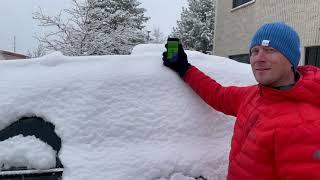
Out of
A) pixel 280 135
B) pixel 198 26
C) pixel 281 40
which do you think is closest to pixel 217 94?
pixel 281 40

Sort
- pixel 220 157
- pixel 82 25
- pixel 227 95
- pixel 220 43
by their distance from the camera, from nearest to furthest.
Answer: pixel 220 157 → pixel 227 95 → pixel 82 25 → pixel 220 43

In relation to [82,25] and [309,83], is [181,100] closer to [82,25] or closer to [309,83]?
[309,83]

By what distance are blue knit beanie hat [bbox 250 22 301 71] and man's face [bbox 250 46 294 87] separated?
0.02 m

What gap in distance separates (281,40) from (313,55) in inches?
398

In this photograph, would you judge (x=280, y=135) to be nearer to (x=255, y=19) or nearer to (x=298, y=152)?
(x=298, y=152)

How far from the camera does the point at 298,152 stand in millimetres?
1785

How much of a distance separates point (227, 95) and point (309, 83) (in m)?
0.58

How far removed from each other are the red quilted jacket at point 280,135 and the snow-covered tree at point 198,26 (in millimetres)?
27315

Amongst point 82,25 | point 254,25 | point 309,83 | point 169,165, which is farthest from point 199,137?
point 82,25

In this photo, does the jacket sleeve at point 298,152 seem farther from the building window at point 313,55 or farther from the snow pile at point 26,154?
the building window at point 313,55

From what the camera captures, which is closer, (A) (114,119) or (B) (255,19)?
(A) (114,119)

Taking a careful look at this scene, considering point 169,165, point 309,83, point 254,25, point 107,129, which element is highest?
point 254,25

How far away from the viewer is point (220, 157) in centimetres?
223

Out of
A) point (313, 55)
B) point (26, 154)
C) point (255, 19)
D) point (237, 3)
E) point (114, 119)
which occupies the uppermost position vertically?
point (237, 3)
